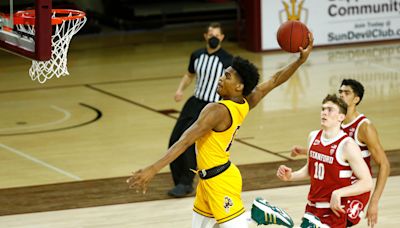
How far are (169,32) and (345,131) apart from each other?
1480 centimetres

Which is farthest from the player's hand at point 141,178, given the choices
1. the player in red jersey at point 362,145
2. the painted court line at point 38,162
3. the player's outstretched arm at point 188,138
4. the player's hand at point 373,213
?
the painted court line at point 38,162

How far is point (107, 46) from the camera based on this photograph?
2039 cm

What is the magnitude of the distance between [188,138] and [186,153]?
11.7 feet

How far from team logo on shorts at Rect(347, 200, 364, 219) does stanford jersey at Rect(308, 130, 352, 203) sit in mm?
202

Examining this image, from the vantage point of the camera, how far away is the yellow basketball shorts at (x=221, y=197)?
7023 millimetres

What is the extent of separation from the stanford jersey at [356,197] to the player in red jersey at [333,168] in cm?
6

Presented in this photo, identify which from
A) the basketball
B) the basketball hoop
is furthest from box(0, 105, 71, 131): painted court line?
the basketball

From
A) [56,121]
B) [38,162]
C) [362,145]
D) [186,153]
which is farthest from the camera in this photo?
[56,121]

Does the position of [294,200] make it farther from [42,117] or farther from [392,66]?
[392,66]

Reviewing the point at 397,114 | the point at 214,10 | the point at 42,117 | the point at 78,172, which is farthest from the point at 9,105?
the point at 214,10

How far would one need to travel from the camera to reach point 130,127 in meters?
13.4

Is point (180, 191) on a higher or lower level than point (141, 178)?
lower

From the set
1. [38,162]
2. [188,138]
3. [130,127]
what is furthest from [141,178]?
[130,127]

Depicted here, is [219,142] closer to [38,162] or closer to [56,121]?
[38,162]
